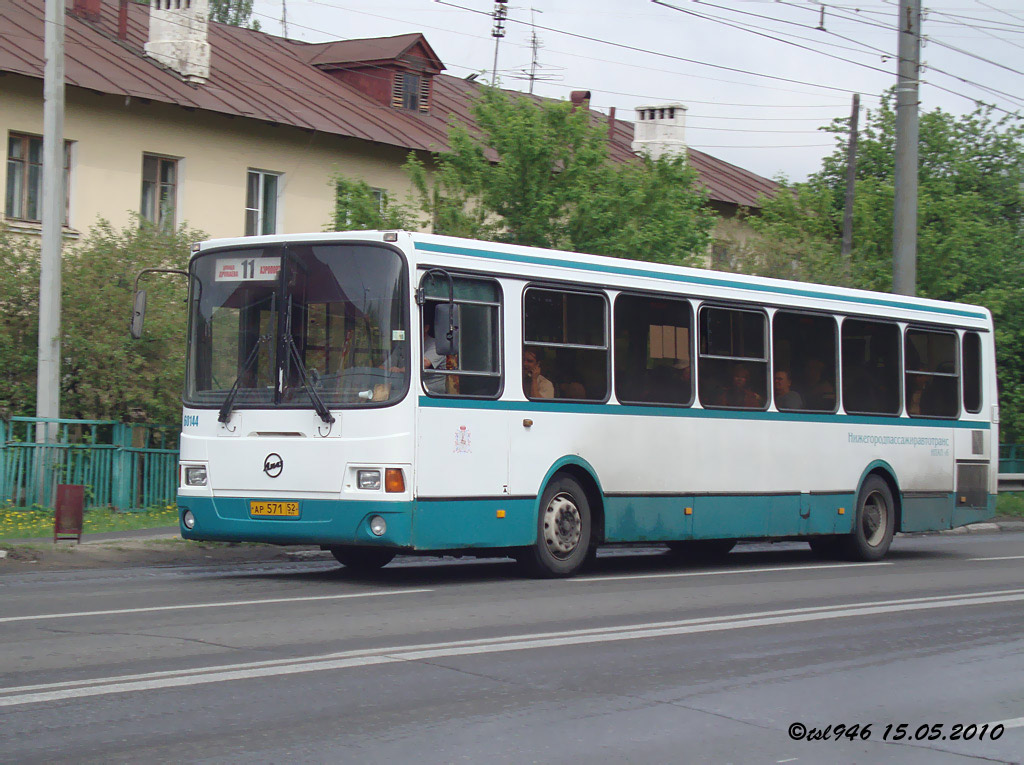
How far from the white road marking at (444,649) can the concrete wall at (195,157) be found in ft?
50.0

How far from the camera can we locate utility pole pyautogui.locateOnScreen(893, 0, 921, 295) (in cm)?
2178

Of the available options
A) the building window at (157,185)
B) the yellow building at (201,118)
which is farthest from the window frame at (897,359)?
the building window at (157,185)

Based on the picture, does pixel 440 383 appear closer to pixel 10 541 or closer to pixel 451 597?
pixel 451 597

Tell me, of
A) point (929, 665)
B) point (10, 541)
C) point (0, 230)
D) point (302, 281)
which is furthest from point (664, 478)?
point (0, 230)

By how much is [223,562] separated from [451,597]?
14.1 feet

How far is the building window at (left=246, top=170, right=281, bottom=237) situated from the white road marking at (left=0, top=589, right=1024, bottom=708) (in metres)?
21.1

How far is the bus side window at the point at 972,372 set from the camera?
17250 mm

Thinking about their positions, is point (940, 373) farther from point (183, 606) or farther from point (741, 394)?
point (183, 606)

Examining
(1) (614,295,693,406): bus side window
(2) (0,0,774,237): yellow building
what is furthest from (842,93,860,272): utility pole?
(1) (614,295,693,406): bus side window

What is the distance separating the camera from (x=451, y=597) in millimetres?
10469

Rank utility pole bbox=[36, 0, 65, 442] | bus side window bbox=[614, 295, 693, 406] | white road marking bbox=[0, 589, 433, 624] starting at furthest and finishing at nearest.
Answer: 1. utility pole bbox=[36, 0, 65, 442]
2. bus side window bbox=[614, 295, 693, 406]
3. white road marking bbox=[0, 589, 433, 624]

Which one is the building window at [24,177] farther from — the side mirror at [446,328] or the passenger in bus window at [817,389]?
the side mirror at [446,328]

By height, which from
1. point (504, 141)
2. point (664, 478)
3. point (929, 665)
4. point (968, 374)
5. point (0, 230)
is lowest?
point (929, 665)

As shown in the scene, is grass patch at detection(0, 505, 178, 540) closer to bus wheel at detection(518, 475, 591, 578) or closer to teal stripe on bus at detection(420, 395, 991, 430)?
teal stripe on bus at detection(420, 395, 991, 430)
